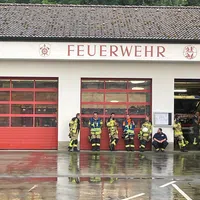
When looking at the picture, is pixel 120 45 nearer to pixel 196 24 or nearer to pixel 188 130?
pixel 196 24

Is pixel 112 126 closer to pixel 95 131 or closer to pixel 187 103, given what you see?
pixel 95 131

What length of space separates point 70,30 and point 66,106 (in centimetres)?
313

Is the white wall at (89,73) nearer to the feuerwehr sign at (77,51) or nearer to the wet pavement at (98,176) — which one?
the feuerwehr sign at (77,51)

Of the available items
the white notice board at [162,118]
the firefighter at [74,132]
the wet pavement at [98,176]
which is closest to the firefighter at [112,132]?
the wet pavement at [98,176]

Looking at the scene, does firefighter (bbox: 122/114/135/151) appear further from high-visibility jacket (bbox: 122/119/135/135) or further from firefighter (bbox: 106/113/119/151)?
firefighter (bbox: 106/113/119/151)

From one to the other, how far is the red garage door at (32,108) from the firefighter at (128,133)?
2898 mm

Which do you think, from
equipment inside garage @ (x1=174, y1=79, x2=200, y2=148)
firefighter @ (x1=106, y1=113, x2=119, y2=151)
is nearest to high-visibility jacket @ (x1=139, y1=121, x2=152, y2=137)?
firefighter @ (x1=106, y1=113, x2=119, y2=151)

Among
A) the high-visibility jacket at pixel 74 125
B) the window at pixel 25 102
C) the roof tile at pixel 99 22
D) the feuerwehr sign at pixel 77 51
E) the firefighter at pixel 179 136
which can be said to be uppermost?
the roof tile at pixel 99 22

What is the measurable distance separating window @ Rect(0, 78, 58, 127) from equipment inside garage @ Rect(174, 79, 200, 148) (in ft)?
19.4

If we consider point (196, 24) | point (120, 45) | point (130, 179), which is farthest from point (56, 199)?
point (196, 24)

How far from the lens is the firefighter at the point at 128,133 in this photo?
1791 centimetres

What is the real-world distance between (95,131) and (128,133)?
1.35m

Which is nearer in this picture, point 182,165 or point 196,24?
point 182,165

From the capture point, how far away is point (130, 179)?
1139 centimetres
